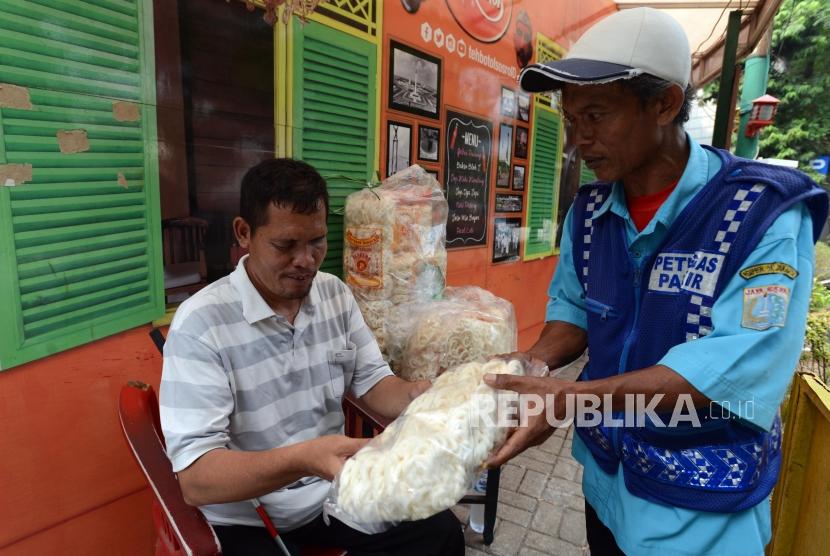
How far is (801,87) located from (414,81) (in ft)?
73.8

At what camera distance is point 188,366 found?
54.8 inches

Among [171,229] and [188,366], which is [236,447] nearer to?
[188,366]

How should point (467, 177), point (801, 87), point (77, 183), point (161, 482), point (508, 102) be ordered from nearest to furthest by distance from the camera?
point (161, 482) → point (77, 183) → point (467, 177) → point (508, 102) → point (801, 87)

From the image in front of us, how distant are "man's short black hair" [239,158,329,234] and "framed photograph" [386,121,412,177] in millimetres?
1509

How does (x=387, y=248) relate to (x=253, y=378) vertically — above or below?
above

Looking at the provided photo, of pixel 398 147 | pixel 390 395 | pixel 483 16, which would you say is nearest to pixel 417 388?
pixel 390 395

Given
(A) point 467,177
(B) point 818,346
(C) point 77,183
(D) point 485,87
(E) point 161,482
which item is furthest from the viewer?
(D) point 485,87

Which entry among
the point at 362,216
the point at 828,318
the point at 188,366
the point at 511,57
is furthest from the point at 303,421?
the point at 828,318

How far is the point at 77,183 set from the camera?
1672 mm

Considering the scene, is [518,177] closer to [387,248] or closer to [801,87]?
[387,248]

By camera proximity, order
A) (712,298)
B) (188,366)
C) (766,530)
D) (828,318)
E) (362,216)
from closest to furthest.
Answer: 1. (712,298)
2. (766,530)
3. (188,366)
4. (362,216)
5. (828,318)

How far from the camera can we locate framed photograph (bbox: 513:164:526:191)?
4.53 metres

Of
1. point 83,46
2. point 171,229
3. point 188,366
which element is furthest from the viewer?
point 171,229

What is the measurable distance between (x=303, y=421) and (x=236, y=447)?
226 mm
